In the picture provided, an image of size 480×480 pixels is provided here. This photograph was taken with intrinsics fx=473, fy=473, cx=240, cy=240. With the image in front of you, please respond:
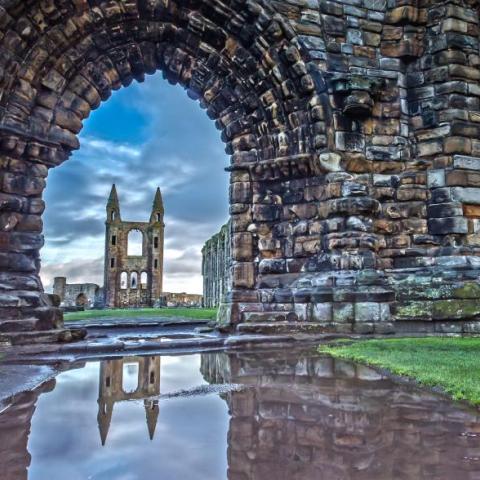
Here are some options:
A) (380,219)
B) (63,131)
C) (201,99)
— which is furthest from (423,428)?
(201,99)

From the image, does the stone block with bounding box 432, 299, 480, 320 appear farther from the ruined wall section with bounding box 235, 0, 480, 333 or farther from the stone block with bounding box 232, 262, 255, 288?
the stone block with bounding box 232, 262, 255, 288

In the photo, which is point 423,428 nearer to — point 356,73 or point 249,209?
point 249,209

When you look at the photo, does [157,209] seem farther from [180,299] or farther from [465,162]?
[465,162]

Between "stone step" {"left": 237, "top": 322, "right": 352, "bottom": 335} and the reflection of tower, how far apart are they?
8.80 feet

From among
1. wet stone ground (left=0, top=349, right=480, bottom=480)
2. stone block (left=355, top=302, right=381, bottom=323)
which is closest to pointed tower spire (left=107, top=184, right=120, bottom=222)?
stone block (left=355, top=302, right=381, bottom=323)

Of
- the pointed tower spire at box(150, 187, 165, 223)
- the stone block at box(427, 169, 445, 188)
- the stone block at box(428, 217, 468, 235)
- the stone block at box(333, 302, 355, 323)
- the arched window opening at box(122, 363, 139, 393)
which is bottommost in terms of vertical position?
the arched window opening at box(122, 363, 139, 393)

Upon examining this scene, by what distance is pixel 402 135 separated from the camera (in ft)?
30.9

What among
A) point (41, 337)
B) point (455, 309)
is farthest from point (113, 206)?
point (455, 309)

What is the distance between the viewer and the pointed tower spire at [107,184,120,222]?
5475cm

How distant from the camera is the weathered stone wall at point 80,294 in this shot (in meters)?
43.5

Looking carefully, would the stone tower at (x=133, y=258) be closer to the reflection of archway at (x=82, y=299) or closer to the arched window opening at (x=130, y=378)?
the reflection of archway at (x=82, y=299)

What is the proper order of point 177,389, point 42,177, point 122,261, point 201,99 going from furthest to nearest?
point 122,261 < point 201,99 < point 42,177 < point 177,389

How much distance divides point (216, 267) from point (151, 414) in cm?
3342

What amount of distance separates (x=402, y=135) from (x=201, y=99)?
14.2 feet
